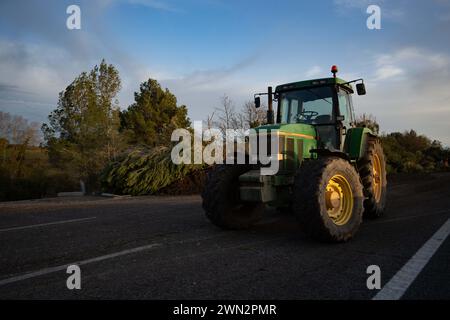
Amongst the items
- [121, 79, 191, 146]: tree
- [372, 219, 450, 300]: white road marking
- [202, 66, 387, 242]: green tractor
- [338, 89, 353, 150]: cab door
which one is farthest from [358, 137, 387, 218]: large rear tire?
[121, 79, 191, 146]: tree

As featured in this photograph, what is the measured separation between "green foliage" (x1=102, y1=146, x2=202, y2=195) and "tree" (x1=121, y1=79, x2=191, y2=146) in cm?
1368

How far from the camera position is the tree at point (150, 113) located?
2811 cm

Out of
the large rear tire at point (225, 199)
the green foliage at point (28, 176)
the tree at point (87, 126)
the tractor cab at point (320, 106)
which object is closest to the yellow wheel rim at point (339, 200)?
the tractor cab at point (320, 106)

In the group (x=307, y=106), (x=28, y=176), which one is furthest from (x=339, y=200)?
(x=28, y=176)

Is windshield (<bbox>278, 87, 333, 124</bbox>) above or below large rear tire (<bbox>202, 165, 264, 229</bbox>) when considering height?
above

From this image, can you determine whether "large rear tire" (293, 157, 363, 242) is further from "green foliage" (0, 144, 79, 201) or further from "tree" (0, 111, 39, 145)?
"tree" (0, 111, 39, 145)

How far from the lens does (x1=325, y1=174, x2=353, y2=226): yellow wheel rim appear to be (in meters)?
5.18

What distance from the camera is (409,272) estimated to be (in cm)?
351

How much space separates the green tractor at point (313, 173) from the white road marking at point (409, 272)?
943 mm

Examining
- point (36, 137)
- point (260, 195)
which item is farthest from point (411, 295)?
point (36, 137)

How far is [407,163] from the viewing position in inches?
818

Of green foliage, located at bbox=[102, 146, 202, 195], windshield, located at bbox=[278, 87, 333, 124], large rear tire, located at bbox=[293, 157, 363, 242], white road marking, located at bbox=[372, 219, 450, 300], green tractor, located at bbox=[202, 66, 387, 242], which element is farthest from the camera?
green foliage, located at bbox=[102, 146, 202, 195]

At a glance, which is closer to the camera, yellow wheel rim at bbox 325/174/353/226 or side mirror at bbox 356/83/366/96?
yellow wheel rim at bbox 325/174/353/226
